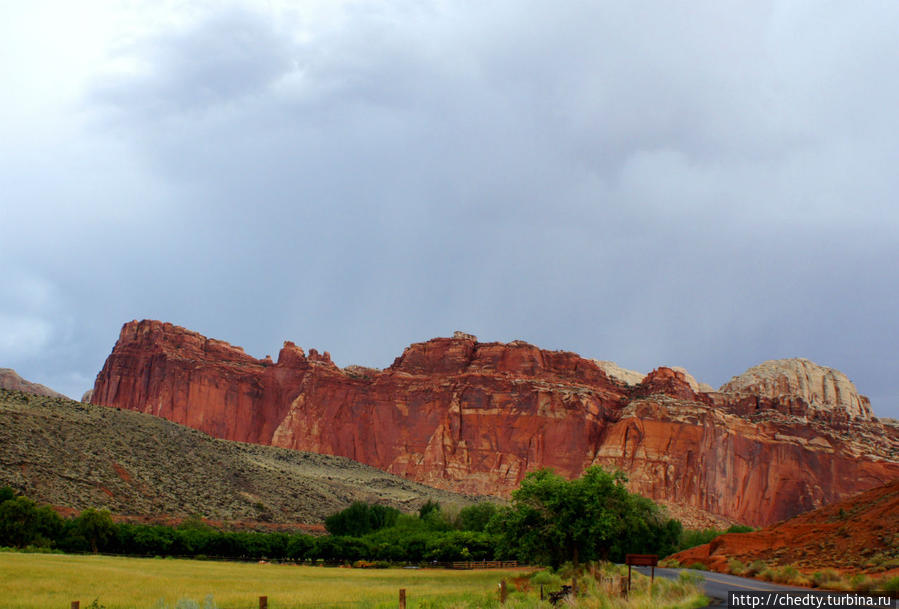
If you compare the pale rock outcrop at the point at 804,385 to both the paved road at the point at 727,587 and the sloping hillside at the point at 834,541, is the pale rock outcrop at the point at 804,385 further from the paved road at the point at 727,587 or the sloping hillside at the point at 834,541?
the paved road at the point at 727,587

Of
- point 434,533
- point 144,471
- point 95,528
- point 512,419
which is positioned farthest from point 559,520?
point 512,419

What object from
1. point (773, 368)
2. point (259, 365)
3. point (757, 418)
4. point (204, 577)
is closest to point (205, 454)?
point (204, 577)

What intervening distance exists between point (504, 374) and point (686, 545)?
5884 cm

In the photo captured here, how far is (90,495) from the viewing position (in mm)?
59188

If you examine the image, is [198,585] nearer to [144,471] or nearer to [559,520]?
[559,520]

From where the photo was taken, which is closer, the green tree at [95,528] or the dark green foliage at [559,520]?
the dark green foliage at [559,520]

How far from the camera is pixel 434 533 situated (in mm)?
58938

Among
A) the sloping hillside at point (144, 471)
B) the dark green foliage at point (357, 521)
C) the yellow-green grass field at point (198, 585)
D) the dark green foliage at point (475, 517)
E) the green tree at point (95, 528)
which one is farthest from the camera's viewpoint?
the dark green foliage at point (475, 517)

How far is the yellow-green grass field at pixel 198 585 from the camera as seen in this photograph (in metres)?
25.0

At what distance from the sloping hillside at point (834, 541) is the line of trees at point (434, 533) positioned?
557cm

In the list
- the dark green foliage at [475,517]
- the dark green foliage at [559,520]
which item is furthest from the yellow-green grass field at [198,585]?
the dark green foliage at [475,517]

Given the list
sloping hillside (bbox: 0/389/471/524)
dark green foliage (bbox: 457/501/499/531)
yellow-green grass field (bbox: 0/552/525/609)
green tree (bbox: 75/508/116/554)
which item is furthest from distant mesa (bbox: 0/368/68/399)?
yellow-green grass field (bbox: 0/552/525/609)

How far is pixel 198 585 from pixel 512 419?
100266 millimetres

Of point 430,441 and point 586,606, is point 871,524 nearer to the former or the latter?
point 586,606
